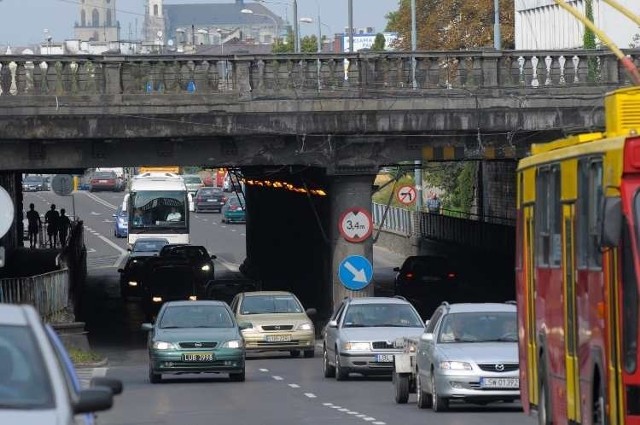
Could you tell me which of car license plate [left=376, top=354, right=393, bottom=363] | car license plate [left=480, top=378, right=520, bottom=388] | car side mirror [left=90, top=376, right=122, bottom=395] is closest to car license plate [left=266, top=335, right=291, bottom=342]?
car license plate [left=376, top=354, right=393, bottom=363]

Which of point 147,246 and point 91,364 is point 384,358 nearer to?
point 91,364

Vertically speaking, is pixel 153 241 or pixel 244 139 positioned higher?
pixel 244 139

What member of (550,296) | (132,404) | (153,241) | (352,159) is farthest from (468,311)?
(153,241)

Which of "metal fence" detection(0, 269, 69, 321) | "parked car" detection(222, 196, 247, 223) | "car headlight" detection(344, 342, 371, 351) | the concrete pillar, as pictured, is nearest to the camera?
"car headlight" detection(344, 342, 371, 351)

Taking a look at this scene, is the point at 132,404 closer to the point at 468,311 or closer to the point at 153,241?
the point at 468,311

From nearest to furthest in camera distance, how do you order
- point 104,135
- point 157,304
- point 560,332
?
point 560,332, point 104,135, point 157,304

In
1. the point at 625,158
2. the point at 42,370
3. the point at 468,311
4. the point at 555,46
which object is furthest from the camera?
the point at 555,46

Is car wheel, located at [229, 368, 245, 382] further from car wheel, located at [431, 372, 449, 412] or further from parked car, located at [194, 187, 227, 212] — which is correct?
parked car, located at [194, 187, 227, 212]

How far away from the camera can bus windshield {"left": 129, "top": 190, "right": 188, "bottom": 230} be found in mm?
77375

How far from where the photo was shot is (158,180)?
78.8 metres

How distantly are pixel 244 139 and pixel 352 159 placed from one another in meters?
2.59

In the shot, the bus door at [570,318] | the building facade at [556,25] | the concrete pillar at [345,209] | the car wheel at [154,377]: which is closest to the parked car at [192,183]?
the building facade at [556,25]

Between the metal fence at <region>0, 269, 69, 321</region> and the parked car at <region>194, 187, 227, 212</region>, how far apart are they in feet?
248

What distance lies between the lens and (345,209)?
138 feet
